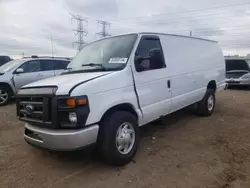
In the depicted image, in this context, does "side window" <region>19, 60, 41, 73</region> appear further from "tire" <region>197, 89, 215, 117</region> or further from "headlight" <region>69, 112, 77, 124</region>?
"headlight" <region>69, 112, 77, 124</region>

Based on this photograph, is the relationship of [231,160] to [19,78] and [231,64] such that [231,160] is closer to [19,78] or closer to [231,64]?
[19,78]

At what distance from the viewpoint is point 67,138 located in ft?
10.0

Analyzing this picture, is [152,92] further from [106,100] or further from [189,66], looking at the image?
[189,66]

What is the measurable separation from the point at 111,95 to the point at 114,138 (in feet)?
2.07

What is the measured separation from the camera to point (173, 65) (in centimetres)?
485

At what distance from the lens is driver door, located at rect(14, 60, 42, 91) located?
351 inches

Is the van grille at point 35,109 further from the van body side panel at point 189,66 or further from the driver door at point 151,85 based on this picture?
the van body side panel at point 189,66

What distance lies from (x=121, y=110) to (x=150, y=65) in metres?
1.04

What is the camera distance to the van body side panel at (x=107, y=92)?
3168 millimetres

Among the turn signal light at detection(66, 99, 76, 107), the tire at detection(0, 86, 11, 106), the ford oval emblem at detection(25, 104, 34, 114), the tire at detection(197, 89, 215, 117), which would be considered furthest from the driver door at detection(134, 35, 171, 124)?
the tire at detection(0, 86, 11, 106)

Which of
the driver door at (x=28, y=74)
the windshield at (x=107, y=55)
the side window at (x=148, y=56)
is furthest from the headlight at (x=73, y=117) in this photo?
the driver door at (x=28, y=74)

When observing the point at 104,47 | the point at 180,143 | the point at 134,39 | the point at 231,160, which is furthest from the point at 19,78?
the point at 231,160

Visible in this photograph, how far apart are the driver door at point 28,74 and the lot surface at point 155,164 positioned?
3894 millimetres

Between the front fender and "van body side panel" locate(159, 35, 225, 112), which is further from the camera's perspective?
"van body side panel" locate(159, 35, 225, 112)
